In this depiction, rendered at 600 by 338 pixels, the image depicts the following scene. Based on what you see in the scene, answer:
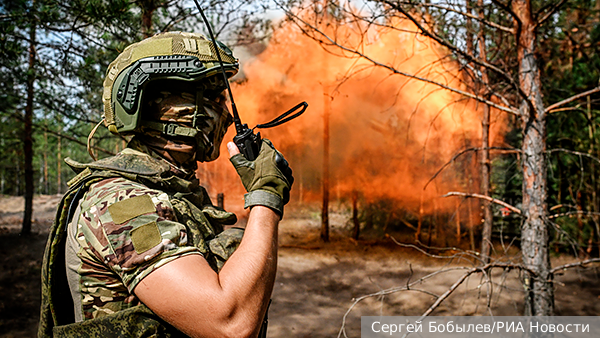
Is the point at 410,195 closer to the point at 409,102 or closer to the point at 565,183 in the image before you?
the point at 409,102

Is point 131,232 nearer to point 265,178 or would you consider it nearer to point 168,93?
point 265,178

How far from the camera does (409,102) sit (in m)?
13.7

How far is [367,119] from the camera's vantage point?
14586mm

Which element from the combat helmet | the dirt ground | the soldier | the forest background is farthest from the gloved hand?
the forest background

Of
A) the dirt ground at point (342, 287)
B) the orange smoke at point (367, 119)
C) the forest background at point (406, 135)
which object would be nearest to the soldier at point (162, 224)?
the dirt ground at point (342, 287)

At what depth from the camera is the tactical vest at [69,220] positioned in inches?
61.4

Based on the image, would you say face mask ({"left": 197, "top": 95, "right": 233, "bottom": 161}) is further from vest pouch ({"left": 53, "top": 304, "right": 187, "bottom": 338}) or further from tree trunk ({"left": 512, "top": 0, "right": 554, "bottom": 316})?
tree trunk ({"left": 512, "top": 0, "right": 554, "bottom": 316})

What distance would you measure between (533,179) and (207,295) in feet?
11.5

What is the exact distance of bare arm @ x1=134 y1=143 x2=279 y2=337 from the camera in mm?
1334

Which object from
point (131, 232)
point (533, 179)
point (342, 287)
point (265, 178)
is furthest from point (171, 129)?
point (342, 287)

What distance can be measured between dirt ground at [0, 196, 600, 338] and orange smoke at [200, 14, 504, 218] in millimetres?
2404

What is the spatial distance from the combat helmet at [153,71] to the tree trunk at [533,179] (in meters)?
3.05

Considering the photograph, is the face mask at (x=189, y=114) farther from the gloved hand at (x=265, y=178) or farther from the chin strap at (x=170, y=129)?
the gloved hand at (x=265, y=178)

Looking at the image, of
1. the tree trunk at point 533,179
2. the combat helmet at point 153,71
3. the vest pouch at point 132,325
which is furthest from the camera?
the tree trunk at point 533,179
